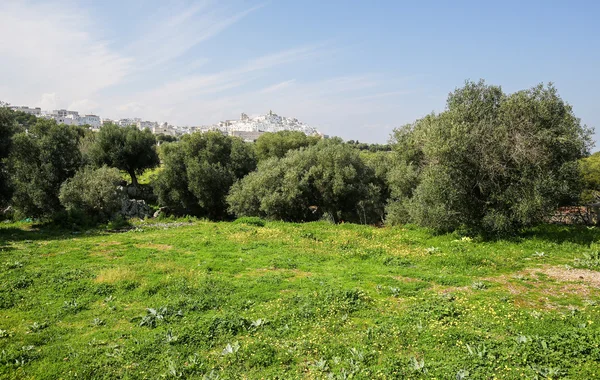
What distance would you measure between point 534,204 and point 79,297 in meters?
22.2

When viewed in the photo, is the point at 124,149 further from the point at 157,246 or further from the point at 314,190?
the point at 157,246

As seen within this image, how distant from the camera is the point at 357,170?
125 feet

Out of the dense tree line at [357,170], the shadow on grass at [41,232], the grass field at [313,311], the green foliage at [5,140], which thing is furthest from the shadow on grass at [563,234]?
the green foliage at [5,140]

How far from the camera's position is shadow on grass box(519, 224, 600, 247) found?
1814 centimetres

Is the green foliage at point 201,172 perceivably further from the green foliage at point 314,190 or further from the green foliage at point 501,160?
the green foliage at point 501,160

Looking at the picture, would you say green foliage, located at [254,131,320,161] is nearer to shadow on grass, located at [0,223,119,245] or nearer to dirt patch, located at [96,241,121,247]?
shadow on grass, located at [0,223,119,245]

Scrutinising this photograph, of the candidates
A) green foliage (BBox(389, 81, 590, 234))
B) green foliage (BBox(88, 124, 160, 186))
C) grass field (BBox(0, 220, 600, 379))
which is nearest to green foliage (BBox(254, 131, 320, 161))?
green foliage (BBox(88, 124, 160, 186))

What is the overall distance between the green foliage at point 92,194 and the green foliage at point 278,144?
87.5 ft

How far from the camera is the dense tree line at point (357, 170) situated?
65.0 feet

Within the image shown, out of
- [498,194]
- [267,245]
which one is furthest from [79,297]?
[498,194]

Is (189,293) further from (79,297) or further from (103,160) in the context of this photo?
(103,160)

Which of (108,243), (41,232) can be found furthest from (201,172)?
(108,243)

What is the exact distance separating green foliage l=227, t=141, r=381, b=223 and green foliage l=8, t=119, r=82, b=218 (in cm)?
1821

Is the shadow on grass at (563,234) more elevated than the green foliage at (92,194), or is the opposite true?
the green foliage at (92,194)
